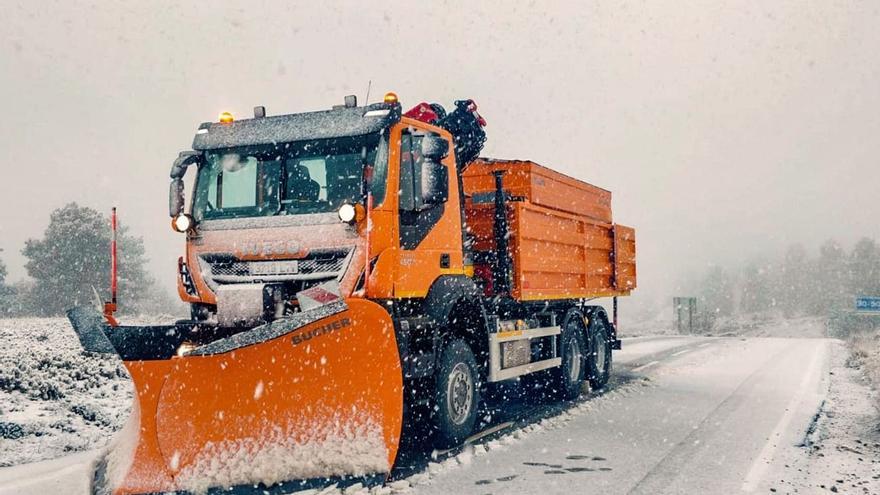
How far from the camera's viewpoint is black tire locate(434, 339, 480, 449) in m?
6.20

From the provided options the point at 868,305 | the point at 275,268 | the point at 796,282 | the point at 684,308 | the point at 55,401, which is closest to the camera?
the point at 275,268

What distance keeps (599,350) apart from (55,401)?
301 inches

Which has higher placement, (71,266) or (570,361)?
(71,266)

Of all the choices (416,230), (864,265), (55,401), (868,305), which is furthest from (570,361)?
(864,265)

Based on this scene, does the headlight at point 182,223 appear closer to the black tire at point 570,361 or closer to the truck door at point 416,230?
the truck door at point 416,230

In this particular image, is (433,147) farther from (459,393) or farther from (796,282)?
(796,282)

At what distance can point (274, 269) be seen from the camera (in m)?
5.71

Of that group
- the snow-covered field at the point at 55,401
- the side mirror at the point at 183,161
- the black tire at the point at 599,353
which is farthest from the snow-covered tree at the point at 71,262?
the side mirror at the point at 183,161

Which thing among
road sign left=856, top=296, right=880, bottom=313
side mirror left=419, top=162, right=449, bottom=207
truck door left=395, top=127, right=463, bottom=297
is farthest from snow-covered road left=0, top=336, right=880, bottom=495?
road sign left=856, top=296, right=880, bottom=313

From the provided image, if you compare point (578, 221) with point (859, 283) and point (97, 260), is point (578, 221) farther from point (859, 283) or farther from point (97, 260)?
point (859, 283)

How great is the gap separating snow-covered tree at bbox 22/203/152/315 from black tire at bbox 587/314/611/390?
104ft

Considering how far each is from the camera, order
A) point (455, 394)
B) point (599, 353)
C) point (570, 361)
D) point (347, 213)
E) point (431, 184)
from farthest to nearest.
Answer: point (599, 353) → point (570, 361) → point (455, 394) → point (431, 184) → point (347, 213)

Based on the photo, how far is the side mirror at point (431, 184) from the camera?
5967mm

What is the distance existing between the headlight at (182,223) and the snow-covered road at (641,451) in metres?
2.12
